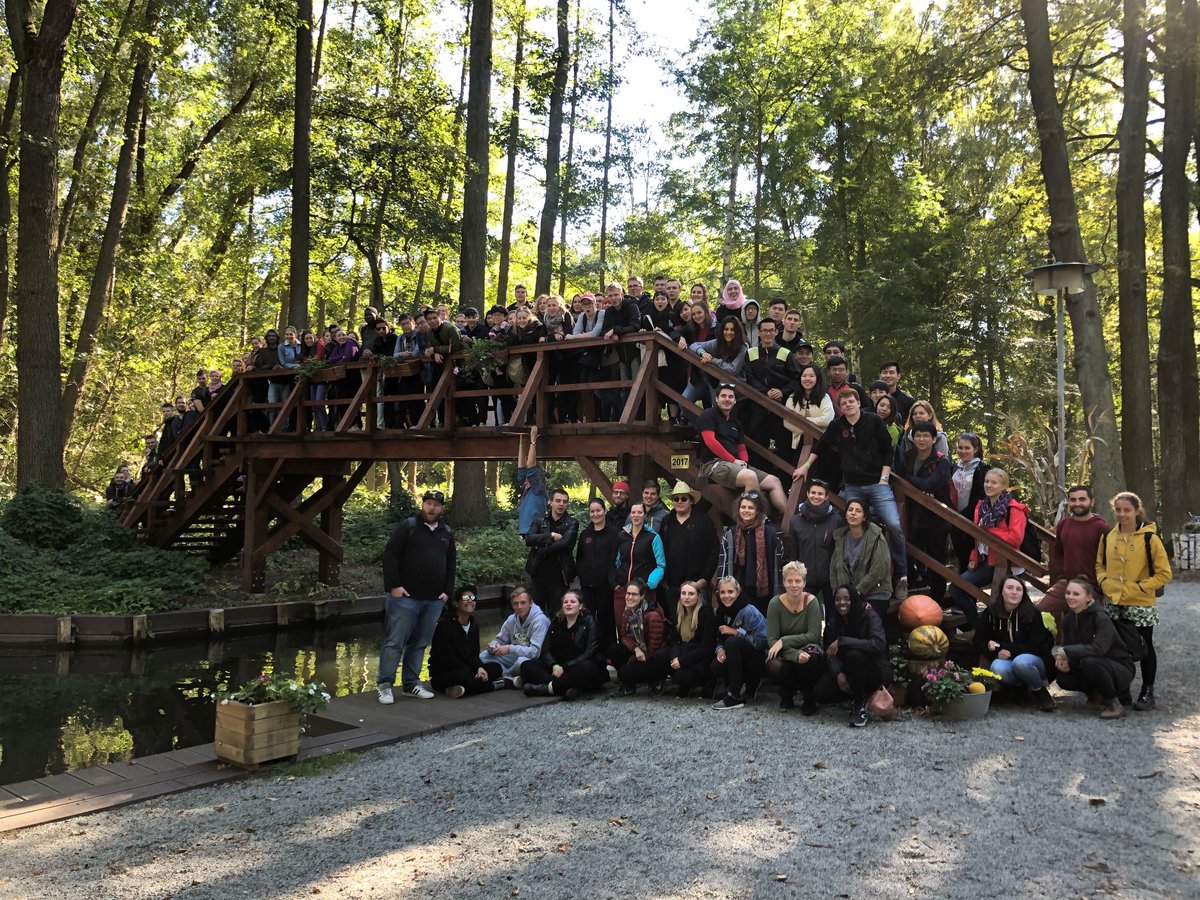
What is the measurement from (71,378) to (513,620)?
1715cm

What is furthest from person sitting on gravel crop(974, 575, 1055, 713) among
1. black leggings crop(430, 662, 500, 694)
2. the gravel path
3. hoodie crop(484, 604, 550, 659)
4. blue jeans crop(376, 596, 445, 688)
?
blue jeans crop(376, 596, 445, 688)

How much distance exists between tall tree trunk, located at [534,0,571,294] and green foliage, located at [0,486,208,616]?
1124 cm

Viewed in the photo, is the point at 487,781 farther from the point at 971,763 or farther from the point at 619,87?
the point at 619,87

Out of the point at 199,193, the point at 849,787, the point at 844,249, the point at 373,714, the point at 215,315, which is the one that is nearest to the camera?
the point at 849,787

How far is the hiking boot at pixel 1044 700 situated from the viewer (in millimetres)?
7152

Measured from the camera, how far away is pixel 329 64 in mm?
24047

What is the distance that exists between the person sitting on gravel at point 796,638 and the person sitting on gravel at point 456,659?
107 inches

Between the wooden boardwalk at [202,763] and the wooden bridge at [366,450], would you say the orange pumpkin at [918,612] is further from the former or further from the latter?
the wooden boardwalk at [202,763]

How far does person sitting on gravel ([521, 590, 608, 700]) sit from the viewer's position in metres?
8.02

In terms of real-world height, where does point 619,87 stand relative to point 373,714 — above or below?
above

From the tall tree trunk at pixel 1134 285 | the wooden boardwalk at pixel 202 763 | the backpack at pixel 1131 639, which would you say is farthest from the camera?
the tall tree trunk at pixel 1134 285

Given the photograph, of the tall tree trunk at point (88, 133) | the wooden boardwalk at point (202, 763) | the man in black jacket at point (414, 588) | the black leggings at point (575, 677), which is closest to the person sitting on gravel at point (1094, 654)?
the black leggings at point (575, 677)

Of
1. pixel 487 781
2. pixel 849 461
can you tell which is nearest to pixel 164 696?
pixel 487 781

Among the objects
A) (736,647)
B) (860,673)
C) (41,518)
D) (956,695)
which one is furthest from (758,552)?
(41,518)
